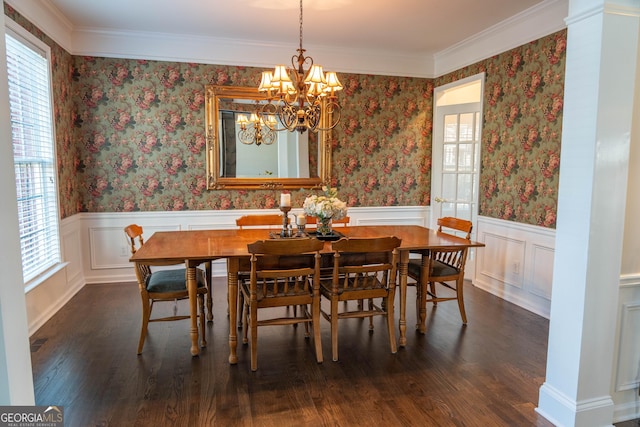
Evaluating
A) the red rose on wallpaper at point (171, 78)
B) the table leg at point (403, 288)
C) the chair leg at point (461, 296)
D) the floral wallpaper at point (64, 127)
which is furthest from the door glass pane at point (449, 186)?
the floral wallpaper at point (64, 127)

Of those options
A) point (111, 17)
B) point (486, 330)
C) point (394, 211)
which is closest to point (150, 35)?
point (111, 17)

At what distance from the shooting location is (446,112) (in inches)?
203

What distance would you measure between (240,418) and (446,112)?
4.32 meters

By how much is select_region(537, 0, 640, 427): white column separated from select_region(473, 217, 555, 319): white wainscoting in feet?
5.51

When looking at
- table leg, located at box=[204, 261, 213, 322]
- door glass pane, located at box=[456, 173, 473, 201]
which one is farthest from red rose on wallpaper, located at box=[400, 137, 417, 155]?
table leg, located at box=[204, 261, 213, 322]

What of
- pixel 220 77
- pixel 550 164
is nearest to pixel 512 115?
pixel 550 164

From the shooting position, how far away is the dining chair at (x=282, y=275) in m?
2.55

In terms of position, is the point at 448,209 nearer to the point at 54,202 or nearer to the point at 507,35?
the point at 507,35

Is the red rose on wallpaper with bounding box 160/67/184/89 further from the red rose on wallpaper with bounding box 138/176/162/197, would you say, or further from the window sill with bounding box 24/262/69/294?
the window sill with bounding box 24/262/69/294

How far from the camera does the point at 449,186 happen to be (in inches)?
203

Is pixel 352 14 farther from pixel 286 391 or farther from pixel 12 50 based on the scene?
pixel 286 391

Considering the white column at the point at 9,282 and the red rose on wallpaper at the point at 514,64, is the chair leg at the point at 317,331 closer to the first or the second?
the white column at the point at 9,282

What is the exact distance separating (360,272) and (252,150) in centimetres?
257

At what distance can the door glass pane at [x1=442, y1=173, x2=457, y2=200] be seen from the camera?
508cm
